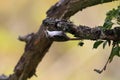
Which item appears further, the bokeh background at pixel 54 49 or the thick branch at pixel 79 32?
the bokeh background at pixel 54 49

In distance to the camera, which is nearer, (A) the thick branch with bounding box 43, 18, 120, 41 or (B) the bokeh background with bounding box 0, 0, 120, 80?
(A) the thick branch with bounding box 43, 18, 120, 41

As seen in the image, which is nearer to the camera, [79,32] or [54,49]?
[79,32]

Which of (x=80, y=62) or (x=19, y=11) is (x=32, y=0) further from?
(x=80, y=62)

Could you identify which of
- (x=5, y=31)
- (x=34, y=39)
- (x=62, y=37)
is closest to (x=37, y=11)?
(x=5, y=31)

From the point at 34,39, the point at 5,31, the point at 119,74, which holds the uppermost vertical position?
the point at 34,39

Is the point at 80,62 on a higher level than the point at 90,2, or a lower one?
Result: lower

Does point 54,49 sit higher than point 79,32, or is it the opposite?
point 79,32

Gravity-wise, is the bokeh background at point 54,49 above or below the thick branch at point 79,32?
below

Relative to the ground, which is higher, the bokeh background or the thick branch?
the thick branch
